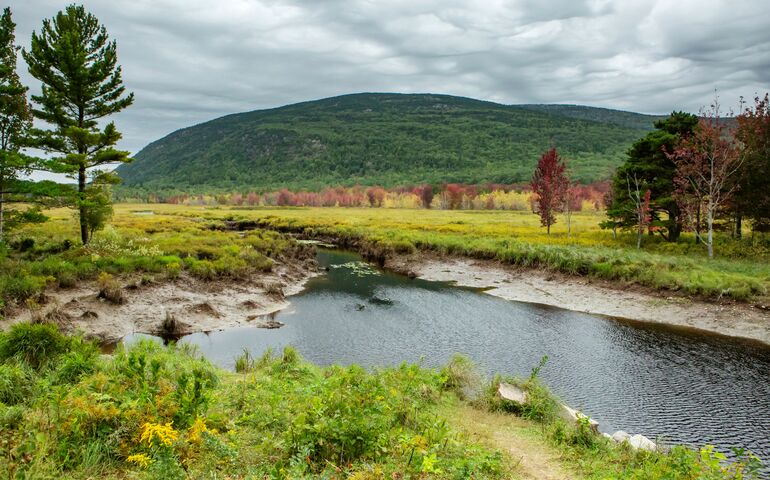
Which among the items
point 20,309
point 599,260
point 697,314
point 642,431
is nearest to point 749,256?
point 599,260

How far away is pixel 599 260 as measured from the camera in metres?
33.7

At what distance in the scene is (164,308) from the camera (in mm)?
23844

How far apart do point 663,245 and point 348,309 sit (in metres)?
30.3

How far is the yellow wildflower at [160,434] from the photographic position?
6412 millimetres

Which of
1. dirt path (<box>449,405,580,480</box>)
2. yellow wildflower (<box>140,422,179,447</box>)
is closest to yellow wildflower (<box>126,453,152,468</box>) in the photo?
yellow wildflower (<box>140,422,179,447</box>)

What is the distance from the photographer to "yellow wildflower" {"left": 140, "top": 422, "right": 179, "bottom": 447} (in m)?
6.41

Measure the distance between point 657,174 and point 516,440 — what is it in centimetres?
4065

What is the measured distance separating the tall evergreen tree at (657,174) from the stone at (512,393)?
32504 millimetres

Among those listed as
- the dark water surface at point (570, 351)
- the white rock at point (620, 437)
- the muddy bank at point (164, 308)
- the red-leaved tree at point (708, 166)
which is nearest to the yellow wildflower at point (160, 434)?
the dark water surface at point (570, 351)

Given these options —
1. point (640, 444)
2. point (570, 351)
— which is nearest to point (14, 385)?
point (640, 444)

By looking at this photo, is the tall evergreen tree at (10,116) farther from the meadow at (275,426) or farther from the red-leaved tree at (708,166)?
the red-leaved tree at (708,166)

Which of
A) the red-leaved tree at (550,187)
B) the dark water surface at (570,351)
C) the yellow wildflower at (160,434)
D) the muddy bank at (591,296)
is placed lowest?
the dark water surface at (570,351)

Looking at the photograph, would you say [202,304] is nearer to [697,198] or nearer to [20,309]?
[20,309]

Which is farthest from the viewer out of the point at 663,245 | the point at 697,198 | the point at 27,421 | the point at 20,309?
the point at 663,245
